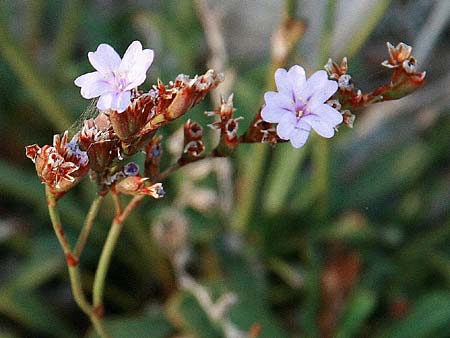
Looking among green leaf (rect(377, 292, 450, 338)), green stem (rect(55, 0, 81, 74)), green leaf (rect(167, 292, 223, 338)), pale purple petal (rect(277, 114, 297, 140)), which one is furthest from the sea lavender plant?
green stem (rect(55, 0, 81, 74))

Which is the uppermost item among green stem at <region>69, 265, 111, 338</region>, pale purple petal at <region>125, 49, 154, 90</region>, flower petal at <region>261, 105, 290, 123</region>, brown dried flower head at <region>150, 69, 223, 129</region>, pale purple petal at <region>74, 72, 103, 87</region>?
pale purple petal at <region>74, 72, 103, 87</region>

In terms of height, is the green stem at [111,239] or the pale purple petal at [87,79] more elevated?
the pale purple petal at [87,79]

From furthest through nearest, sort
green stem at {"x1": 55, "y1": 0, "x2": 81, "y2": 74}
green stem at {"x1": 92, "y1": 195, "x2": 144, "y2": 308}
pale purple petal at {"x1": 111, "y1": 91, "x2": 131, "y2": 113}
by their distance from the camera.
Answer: green stem at {"x1": 55, "y1": 0, "x2": 81, "y2": 74}
green stem at {"x1": 92, "y1": 195, "x2": 144, "y2": 308}
pale purple petal at {"x1": 111, "y1": 91, "x2": 131, "y2": 113}

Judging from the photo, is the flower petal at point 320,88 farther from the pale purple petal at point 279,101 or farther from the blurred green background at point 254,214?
the blurred green background at point 254,214

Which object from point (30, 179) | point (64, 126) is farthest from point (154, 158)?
point (30, 179)

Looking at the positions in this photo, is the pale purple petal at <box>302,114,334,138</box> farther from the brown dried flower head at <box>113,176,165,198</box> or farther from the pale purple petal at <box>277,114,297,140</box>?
the brown dried flower head at <box>113,176,165,198</box>

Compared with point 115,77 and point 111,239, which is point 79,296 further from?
point 115,77

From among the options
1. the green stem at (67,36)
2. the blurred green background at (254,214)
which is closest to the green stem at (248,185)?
the blurred green background at (254,214)

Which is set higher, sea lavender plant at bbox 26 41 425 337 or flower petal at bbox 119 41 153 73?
flower petal at bbox 119 41 153 73

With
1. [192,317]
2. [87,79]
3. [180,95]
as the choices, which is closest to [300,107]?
[180,95]
